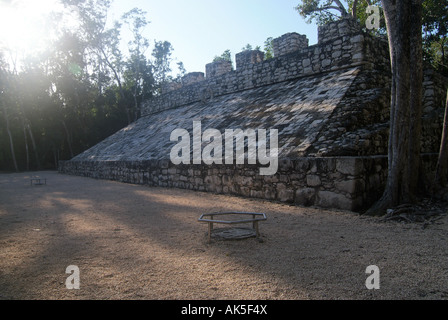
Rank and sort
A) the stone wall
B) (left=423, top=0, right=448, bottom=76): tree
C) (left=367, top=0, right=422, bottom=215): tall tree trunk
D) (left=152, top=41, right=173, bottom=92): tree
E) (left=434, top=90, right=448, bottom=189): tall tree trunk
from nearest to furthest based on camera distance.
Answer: (left=367, top=0, right=422, bottom=215): tall tree trunk < the stone wall < (left=434, top=90, right=448, bottom=189): tall tree trunk < (left=423, top=0, right=448, bottom=76): tree < (left=152, top=41, right=173, bottom=92): tree

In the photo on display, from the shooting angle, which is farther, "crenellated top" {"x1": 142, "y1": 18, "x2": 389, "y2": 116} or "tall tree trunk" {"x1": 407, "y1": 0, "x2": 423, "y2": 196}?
"crenellated top" {"x1": 142, "y1": 18, "x2": 389, "y2": 116}

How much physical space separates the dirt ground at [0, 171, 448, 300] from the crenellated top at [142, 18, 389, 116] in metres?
5.90

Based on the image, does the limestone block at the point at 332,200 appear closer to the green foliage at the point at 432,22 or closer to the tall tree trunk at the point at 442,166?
the tall tree trunk at the point at 442,166

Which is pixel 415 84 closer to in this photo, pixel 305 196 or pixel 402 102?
pixel 402 102

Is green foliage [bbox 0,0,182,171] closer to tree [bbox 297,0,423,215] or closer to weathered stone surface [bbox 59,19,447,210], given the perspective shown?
weathered stone surface [bbox 59,19,447,210]

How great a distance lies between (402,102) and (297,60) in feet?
19.6

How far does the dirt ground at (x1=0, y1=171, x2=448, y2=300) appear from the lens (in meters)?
2.41

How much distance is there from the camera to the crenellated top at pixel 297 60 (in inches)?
347

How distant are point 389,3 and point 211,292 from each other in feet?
18.1

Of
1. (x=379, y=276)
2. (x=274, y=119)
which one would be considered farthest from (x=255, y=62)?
(x=379, y=276)

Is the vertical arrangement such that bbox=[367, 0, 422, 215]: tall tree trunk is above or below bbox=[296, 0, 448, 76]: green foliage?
below

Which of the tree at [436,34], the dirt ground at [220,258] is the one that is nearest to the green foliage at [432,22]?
the tree at [436,34]

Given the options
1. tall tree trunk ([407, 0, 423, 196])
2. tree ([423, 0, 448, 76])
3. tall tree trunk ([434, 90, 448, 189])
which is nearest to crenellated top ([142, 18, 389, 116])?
tall tree trunk ([407, 0, 423, 196])
